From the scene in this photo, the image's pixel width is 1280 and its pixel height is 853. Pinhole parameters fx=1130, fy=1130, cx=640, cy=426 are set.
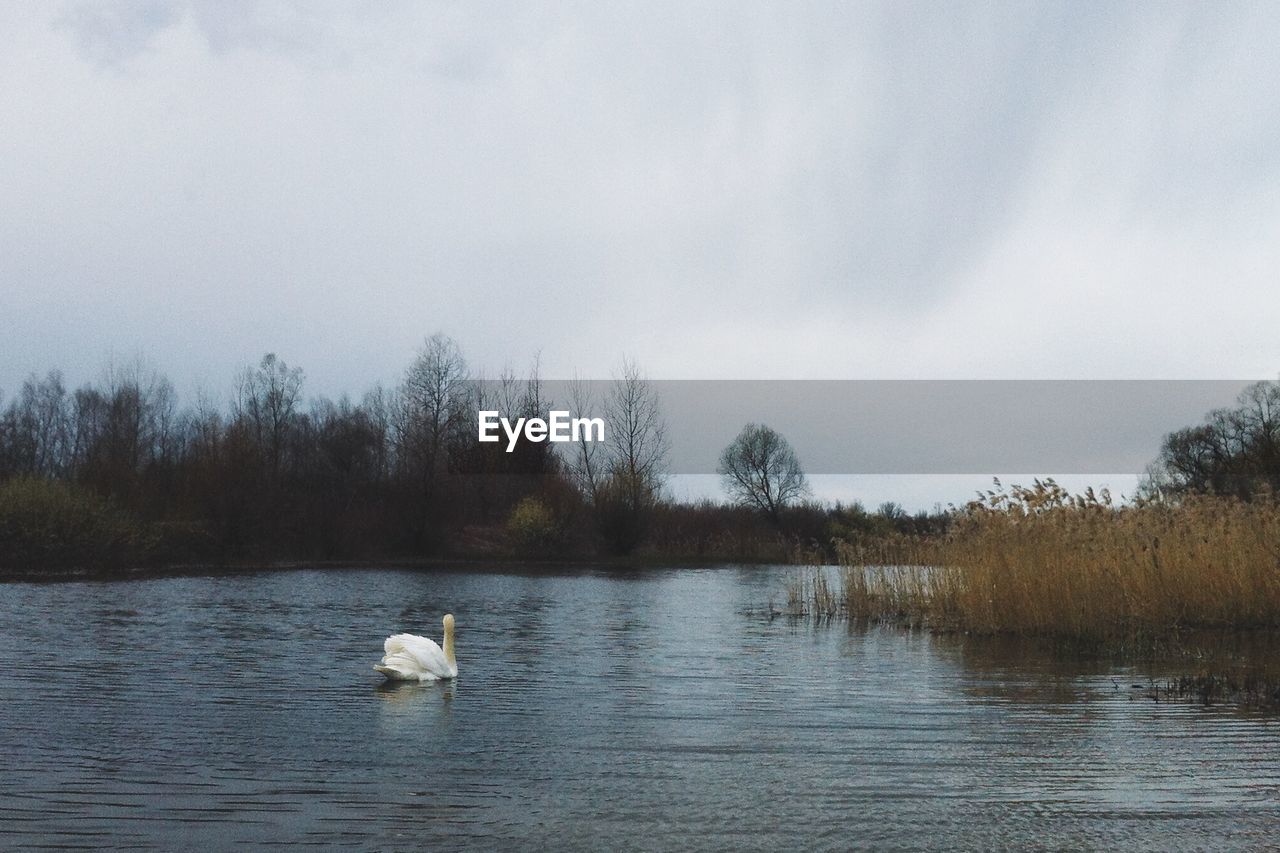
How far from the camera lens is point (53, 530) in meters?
32.4

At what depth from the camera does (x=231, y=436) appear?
46.4 m

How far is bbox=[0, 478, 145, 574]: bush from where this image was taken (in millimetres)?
31891

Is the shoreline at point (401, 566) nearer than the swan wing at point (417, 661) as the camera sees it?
No

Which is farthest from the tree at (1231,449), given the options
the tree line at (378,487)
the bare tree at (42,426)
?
the bare tree at (42,426)

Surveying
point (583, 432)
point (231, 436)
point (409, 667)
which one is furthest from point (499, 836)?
point (583, 432)

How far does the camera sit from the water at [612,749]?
5.84m

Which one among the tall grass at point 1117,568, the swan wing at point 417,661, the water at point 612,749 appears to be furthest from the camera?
the tall grass at point 1117,568

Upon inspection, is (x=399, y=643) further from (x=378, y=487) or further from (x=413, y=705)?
(x=378, y=487)

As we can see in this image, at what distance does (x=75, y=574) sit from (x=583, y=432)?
1356 inches

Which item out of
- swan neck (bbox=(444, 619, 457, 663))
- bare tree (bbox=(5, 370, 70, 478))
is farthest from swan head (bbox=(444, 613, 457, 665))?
bare tree (bbox=(5, 370, 70, 478))

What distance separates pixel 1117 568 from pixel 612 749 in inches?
383

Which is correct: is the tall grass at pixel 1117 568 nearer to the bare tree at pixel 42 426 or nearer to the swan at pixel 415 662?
the swan at pixel 415 662

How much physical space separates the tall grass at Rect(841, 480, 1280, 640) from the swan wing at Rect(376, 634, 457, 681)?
8528 mm

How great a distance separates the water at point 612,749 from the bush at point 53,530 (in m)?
18.4
